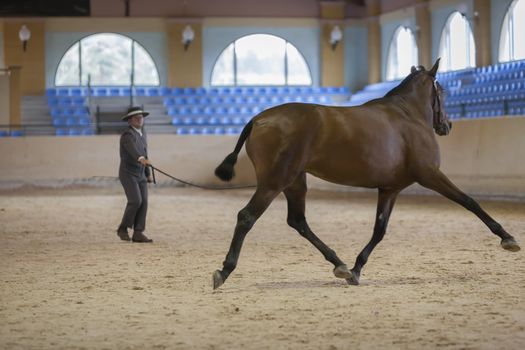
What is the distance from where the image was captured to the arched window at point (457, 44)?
3041cm

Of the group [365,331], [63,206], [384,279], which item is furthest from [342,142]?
[63,206]

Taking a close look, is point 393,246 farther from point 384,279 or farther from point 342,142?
point 342,142

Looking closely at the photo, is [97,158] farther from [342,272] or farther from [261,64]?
[342,272]

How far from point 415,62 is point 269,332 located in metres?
28.6

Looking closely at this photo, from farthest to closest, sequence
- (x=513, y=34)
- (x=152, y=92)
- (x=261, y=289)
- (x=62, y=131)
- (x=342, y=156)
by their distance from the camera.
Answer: (x=152, y=92) < (x=62, y=131) < (x=513, y=34) < (x=342, y=156) < (x=261, y=289)

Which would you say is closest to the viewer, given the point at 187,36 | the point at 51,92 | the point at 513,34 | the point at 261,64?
the point at 513,34

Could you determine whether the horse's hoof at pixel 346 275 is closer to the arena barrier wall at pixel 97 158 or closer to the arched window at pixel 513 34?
the arena barrier wall at pixel 97 158

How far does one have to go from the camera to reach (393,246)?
11359 mm

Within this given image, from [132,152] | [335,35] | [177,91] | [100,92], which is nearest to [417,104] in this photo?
[132,152]

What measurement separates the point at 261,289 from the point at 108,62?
29.3m

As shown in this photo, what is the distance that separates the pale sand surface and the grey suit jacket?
3.33 feet

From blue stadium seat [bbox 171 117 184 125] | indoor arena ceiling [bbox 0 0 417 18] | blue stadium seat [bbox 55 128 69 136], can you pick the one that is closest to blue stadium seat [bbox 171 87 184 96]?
blue stadium seat [bbox 171 117 184 125]

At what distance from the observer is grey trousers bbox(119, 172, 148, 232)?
41.2 feet

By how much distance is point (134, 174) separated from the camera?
41.5ft
